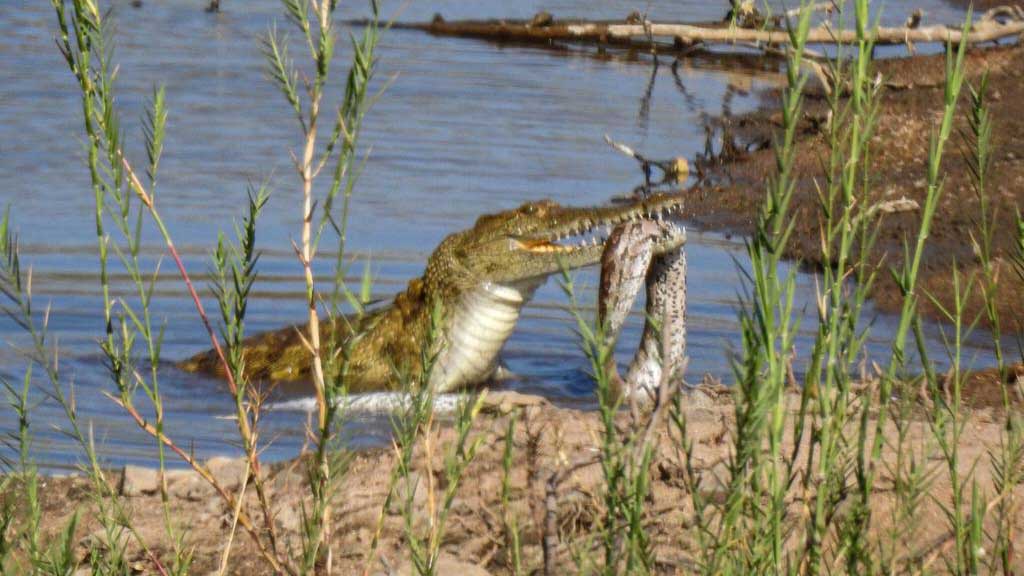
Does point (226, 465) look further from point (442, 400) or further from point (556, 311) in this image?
point (556, 311)

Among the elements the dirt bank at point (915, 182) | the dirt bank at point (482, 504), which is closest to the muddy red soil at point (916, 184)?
the dirt bank at point (915, 182)

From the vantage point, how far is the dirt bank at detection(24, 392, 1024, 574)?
3.93 metres

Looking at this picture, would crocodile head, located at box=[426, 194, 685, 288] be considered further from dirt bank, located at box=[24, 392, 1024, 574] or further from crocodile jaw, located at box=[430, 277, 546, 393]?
dirt bank, located at box=[24, 392, 1024, 574]

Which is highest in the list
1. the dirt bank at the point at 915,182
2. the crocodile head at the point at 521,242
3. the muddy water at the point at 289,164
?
the crocodile head at the point at 521,242

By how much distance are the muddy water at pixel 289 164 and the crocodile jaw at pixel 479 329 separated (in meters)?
0.23

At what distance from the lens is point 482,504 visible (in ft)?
13.7

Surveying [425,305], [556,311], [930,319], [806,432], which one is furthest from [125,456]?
[930,319]

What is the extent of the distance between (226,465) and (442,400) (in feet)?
8.30

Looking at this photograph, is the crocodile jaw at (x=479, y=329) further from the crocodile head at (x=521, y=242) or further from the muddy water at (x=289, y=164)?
the muddy water at (x=289, y=164)

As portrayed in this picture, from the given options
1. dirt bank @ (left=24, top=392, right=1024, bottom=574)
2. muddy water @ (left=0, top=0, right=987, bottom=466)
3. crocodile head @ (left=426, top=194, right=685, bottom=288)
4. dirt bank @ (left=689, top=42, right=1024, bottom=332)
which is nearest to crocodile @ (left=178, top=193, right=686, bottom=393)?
crocodile head @ (left=426, top=194, right=685, bottom=288)

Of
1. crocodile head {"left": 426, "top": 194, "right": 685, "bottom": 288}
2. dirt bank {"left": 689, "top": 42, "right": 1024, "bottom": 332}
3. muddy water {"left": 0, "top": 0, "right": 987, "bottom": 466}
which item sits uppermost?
crocodile head {"left": 426, "top": 194, "right": 685, "bottom": 288}

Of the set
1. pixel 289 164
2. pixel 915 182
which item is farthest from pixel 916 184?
pixel 289 164

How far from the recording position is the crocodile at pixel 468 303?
7.45 m

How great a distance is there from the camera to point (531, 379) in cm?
787
